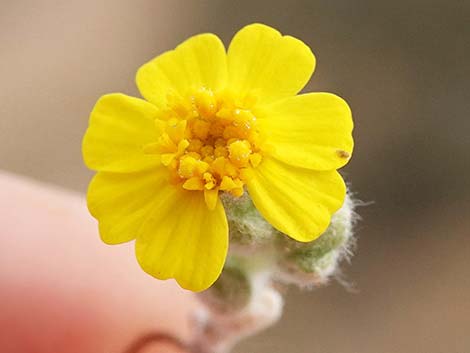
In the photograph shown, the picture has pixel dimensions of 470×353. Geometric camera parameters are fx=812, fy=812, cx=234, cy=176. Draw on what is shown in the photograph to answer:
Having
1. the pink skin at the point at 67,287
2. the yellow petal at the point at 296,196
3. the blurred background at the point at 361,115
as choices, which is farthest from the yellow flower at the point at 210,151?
the blurred background at the point at 361,115

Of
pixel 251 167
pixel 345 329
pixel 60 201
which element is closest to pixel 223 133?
pixel 251 167

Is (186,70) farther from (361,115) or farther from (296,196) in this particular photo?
(361,115)

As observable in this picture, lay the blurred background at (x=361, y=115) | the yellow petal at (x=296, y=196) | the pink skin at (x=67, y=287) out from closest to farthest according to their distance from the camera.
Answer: the yellow petal at (x=296, y=196)
the pink skin at (x=67, y=287)
the blurred background at (x=361, y=115)

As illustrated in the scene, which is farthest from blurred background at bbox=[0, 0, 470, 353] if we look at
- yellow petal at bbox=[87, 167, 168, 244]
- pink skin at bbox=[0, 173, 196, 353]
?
yellow petal at bbox=[87, 167, 168, 244]

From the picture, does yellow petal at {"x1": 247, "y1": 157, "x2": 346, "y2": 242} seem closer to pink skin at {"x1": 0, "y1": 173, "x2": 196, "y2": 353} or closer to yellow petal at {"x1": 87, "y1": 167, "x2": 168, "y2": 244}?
yellow petal at {"x1": 87, "y1": 167, "x2": 168, "y2": 244}

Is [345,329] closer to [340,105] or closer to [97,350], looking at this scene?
[97,350]

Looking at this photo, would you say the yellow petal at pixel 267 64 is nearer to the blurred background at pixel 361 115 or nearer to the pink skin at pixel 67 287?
the pink skin at pixel 67 287

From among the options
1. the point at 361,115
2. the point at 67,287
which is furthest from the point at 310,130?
the point at 361,115
